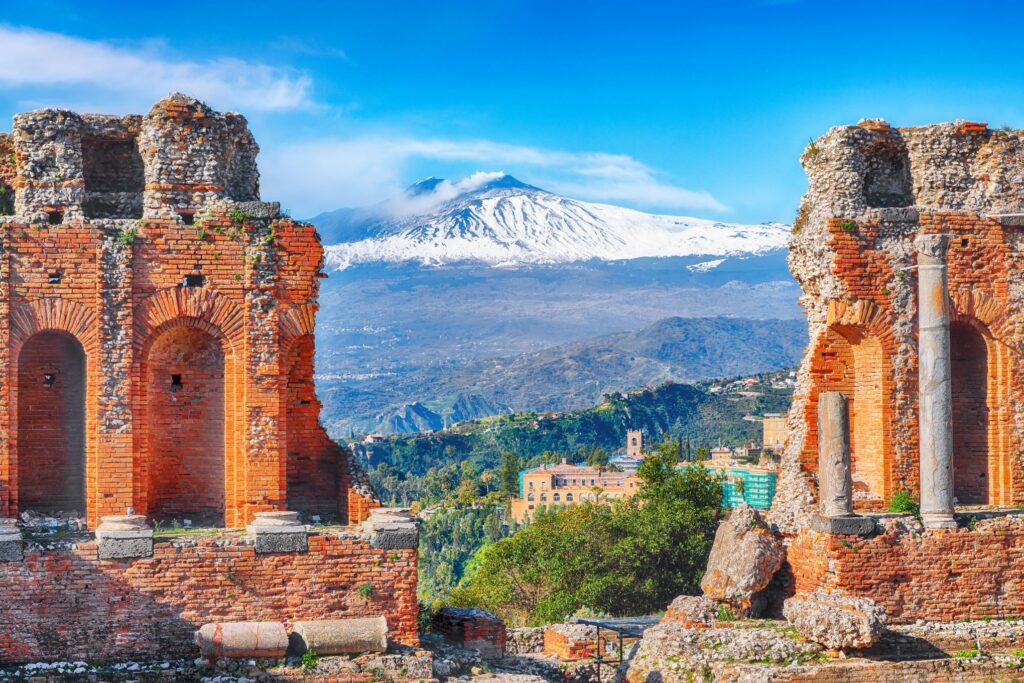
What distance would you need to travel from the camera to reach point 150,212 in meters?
22.8

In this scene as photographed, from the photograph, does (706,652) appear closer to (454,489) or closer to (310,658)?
(310,658)

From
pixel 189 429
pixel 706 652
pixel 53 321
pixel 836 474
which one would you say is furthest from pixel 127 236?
pixel 836 474

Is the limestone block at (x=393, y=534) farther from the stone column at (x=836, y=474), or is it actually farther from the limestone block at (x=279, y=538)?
the stone column at (x=836, y=474)

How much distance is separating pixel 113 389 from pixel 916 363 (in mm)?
13086

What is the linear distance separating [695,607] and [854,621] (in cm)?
252

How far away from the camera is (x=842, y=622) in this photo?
2170 cm

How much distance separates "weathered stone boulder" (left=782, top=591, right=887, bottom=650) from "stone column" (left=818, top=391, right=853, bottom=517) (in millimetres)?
1504

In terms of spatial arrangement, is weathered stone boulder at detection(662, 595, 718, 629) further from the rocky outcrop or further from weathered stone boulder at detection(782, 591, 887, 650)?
weathered stone boulder at detection(782, 591, 887, 650)

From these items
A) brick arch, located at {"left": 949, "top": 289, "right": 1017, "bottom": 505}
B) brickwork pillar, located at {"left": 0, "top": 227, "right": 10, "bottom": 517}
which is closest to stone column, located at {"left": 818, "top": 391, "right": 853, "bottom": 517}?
brick arch, located at {"left": 949, "top": 289, "right": 1017, "bottom": 505}

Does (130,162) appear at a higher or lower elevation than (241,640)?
higher

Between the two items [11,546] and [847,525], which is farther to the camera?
[847,525]

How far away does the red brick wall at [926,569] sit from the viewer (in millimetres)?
22844

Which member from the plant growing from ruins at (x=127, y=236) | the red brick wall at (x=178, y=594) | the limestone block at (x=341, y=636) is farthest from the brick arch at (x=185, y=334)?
the limestone block at (x=341, y=636)

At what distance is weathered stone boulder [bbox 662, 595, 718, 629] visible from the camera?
22.8 m
